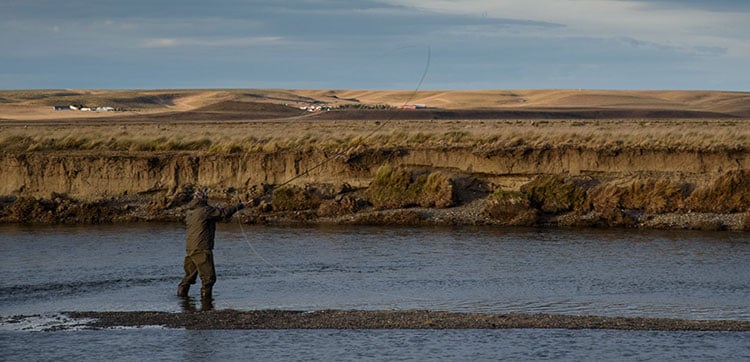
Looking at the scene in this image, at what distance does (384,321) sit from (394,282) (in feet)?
13.7

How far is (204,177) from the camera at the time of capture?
33625 mm

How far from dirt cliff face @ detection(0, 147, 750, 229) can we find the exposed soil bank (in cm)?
1310

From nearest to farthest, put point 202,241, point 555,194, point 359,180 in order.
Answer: point 202,241
point 555,194
point 359,180

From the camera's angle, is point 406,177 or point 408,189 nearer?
point 408,189

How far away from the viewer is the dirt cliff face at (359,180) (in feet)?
94.6

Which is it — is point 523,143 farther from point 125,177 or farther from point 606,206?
point 125,177

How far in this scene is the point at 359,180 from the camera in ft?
106

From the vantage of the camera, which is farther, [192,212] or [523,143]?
[523,143]

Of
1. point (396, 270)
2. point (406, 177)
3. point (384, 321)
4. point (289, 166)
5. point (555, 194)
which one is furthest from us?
point (289, 166)

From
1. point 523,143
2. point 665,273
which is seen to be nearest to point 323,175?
point 523,143

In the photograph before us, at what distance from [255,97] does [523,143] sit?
137274mm

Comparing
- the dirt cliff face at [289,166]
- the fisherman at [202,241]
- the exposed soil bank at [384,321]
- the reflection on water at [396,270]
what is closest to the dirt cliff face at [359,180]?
the dirt cliff face at [289,166]

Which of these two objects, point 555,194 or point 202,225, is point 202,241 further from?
point 555,194

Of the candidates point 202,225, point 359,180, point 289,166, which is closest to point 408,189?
point 359,180
